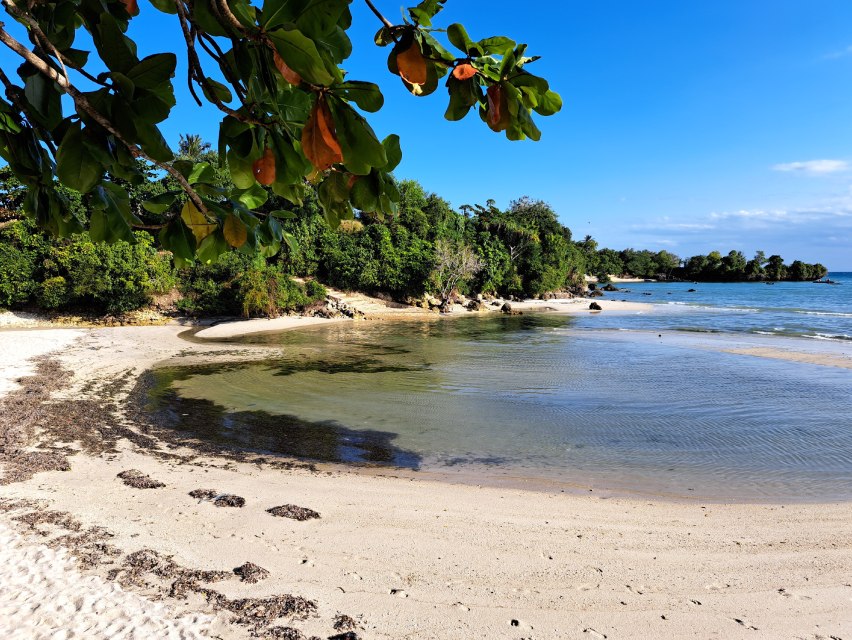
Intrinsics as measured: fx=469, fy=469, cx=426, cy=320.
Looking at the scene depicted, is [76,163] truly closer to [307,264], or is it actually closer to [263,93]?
[263,93]

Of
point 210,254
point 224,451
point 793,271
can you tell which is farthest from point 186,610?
point 793,271

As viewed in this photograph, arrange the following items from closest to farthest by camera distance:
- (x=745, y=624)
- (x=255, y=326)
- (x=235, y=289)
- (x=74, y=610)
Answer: (x=74, y=610)
(x=745, y=624)
(x=255, y=326)
(x=235, y=289)

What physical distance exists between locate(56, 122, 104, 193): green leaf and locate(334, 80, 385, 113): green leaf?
2.02ft

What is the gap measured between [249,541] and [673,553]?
12.3 ft

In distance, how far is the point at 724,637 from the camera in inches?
120

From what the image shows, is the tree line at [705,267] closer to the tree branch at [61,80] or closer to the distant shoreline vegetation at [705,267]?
the distant shoreline vegetation at [705,267]

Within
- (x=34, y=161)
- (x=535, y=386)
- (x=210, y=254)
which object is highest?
(x=34, y=161)

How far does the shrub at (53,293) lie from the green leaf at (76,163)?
29.1 m

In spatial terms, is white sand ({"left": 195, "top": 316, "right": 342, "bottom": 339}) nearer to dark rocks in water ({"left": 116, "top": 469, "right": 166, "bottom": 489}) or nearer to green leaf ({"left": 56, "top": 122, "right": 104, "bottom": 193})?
dark rocks in water ({"left": 116, "top": 469, "right": 166, "bottom": 489})

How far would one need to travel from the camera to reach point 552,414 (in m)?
9.51

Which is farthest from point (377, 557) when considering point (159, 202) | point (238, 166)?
point (238, 166)

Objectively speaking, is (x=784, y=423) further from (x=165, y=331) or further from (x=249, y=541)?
(x=165, y=331)

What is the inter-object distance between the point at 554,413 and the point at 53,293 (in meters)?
26.2

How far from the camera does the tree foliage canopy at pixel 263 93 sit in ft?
2.82
